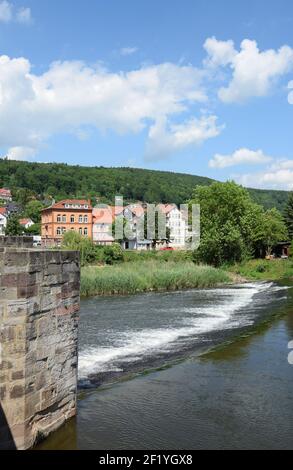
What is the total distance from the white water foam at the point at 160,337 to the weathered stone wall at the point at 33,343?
3.93m

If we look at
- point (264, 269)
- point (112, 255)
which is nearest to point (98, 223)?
point (112, 255)

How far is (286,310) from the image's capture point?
80.5 ft

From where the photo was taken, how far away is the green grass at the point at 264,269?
47.5 meters

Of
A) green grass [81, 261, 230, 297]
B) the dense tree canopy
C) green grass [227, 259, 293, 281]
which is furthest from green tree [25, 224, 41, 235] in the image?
green grass [81, 261, 230, 297]

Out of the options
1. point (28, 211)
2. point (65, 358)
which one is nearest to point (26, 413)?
point (65, 358)

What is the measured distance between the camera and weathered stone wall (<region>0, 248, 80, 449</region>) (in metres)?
7.88

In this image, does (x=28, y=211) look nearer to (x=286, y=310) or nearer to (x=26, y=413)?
(x=286, y=310)

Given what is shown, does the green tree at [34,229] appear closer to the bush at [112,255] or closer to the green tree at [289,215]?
the bush at [112,255]

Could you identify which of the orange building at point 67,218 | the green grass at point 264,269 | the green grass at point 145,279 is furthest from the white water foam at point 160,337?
the orange building at point 67,218

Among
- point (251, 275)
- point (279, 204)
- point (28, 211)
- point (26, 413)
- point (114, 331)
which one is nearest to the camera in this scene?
point (26, 413)

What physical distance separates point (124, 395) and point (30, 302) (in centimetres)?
455

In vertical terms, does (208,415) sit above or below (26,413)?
below

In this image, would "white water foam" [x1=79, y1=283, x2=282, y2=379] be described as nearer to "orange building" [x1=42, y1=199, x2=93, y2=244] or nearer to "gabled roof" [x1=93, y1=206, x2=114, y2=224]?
"orange building" [x1=42, y1=199, x2=93, y2=244]

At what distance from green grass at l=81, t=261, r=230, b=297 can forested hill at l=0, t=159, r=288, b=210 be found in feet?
355
